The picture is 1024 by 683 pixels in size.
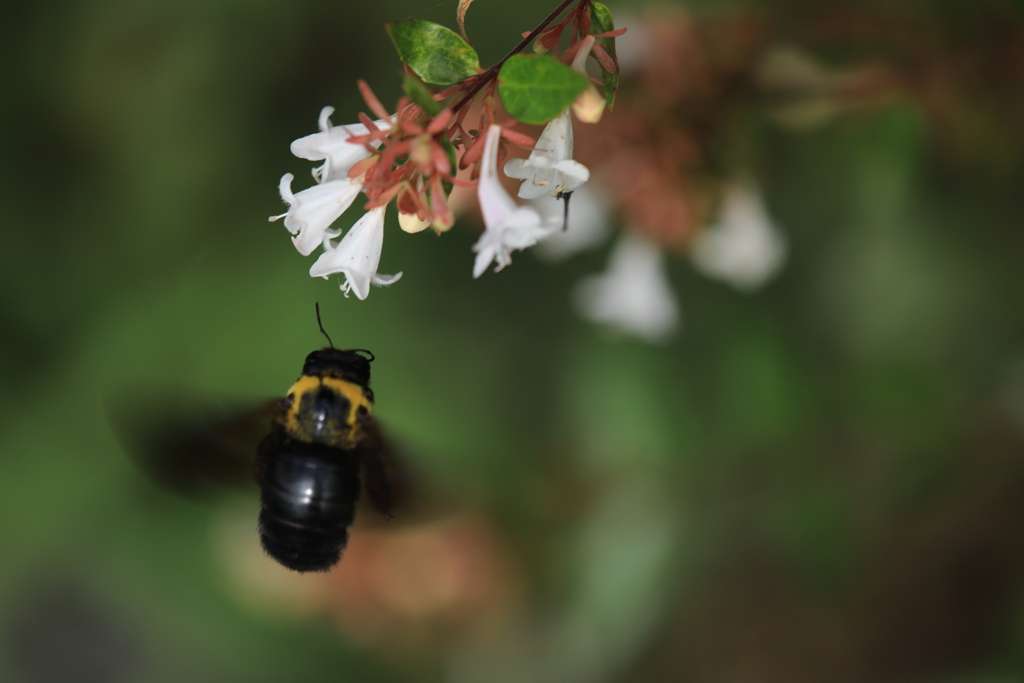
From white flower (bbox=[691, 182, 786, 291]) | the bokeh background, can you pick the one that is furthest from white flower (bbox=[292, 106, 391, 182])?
the bokeh background

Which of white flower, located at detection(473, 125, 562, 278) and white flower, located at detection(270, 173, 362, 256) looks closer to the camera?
white flower, located at detection(473, 125, 562, 278)

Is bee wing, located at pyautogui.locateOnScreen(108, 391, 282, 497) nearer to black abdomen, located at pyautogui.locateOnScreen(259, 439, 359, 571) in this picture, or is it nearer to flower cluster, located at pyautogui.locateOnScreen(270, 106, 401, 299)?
black abdomen, located at pyautogui.locateOnScreen(259, 439, 359, 571)

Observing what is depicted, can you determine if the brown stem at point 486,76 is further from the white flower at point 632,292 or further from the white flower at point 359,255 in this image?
the white flower at point 632,292

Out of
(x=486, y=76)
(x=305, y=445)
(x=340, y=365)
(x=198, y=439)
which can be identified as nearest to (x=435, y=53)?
(x=486, y=76)

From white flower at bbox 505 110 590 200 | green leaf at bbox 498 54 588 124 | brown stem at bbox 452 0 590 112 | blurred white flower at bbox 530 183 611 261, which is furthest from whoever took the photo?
blurred white flower at bbox 530 183 611 261

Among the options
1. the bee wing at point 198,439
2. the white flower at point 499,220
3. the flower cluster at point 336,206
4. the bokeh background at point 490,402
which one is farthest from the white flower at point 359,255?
the bokeh background at point 490,402

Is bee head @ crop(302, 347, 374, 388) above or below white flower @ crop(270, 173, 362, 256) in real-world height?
below

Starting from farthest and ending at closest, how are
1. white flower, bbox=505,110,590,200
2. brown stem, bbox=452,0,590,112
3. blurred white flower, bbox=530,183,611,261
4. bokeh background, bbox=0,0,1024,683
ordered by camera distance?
bokeh background, bbox=0,0,1024,683, blurred white flower, bbox=530,183,611,261, white flower, bbox=505,110,590,200, brown stem, bbox=452,0,590,112
